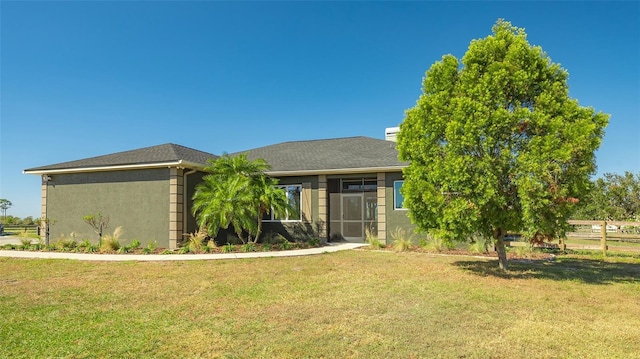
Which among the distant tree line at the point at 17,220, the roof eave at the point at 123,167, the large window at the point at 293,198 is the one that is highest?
the roof eave at the point at 123,167

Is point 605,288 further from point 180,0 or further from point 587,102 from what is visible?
point 180,0

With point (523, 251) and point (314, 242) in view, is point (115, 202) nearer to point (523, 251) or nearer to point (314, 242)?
point (314, 242)

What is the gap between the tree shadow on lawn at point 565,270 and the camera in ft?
27.2

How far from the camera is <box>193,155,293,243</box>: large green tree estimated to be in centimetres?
1314

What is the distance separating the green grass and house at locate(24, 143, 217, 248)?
4.50 meters

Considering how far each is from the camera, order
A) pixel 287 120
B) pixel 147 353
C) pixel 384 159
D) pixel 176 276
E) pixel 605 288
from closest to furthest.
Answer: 1. pixel 147 353
2. pixel 605 288
3. pixel 176 276
4. pixel 384 159
5. pixel 287 120

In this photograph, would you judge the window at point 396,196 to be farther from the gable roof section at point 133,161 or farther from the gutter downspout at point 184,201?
the gutter downspout at point 184,201

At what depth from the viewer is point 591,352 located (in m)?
3.91

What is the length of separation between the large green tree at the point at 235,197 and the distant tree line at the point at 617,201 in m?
23.9

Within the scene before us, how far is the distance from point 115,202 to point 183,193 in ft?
10.5

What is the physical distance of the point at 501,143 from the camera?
8055mm

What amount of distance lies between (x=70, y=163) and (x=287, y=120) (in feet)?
39.3

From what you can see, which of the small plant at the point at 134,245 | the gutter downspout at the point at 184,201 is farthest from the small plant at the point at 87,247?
the gutter downspout at the point at 184,201

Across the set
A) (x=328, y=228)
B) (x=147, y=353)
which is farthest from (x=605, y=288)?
(x=328, y=228)
